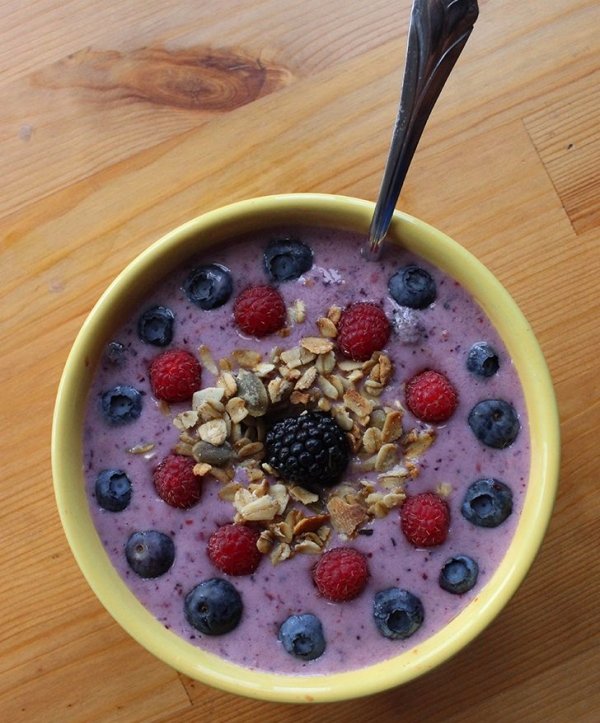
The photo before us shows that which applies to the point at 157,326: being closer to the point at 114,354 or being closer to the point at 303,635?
the point at 114,354

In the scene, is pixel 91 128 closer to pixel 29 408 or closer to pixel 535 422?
pixel 29 408

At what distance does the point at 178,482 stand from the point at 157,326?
21cm

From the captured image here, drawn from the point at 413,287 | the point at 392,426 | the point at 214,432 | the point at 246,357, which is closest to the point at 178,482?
the point at 214,432

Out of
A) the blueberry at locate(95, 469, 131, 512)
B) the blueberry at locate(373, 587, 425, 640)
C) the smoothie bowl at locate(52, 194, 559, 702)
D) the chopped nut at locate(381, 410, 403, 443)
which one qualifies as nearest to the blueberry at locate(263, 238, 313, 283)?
the smoothie bowl at locate(52, 194, 559, 702)

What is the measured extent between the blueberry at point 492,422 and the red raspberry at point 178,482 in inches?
14.4

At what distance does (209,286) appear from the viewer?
4.18 ft

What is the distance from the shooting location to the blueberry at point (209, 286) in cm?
127

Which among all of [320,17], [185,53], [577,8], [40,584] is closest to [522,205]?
[577,8]

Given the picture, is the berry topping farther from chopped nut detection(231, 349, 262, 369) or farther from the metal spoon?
the metal spoon

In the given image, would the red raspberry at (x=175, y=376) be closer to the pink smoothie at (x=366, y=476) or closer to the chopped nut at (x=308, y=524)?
the pink smoothie at (x=366, y=476)

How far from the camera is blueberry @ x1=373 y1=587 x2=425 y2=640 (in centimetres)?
124

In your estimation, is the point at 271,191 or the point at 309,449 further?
the point at 271,191

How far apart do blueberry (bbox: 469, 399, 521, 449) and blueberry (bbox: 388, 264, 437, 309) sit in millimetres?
153

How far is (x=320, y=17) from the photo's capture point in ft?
4.84
